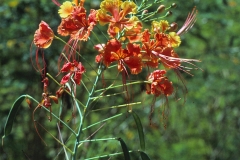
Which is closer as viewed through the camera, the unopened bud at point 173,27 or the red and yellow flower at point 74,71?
the red and yellow flower at point 74,71

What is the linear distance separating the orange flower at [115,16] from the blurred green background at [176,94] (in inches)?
74.2

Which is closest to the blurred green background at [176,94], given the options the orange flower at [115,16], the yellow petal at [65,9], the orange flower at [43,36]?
the orange flower at [43,36]

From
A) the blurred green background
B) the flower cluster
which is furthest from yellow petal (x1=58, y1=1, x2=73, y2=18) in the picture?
the blurred green background

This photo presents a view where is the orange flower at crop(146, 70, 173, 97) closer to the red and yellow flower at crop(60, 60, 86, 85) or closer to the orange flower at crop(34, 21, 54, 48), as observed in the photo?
the red and yellow flower at crop(60, 60, 86, 85)

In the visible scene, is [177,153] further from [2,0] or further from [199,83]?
[2,0]

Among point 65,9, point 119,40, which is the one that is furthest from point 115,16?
point 65,9

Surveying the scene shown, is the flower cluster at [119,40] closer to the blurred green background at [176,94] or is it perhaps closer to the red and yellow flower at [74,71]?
the red and yellow flower at [74,71]

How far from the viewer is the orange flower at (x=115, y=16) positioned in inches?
92.0

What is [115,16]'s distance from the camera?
2.36 meters

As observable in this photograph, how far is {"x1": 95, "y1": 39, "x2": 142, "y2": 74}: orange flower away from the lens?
228cm

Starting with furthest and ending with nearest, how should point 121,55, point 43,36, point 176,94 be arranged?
point 176,94
point 43,36
point 121,55

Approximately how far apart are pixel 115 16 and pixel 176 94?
3.52m

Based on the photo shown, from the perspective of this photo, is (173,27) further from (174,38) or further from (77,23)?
(77,23)

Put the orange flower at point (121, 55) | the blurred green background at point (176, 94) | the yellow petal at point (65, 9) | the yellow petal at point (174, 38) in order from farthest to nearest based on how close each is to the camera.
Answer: the blurred green background at point (176, 94) → the yellow petal at point (174, 38) → the yellow petal at point (65, 9) → the orange flower at point (121, 55)
